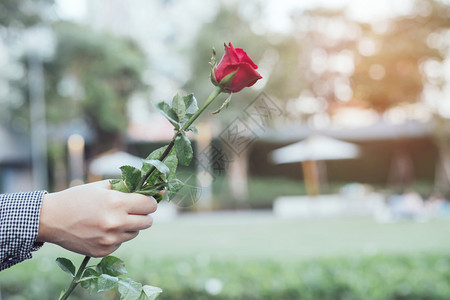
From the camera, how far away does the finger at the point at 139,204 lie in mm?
721

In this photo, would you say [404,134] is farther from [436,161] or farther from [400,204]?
[400,204]

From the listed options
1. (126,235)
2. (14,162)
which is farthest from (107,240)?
(14,162)

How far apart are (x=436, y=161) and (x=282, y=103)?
811 centimetres

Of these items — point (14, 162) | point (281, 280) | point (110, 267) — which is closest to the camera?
point (110, 267)

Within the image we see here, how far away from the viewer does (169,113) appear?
0.74m

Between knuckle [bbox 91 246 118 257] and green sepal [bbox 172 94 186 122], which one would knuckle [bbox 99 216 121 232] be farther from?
green sepal [bbox 172 94 186 122]

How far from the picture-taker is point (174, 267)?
3479mm

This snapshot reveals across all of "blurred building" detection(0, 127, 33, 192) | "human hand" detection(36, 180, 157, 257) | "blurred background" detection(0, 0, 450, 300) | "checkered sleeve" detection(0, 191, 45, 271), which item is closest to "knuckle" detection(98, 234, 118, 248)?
"human hand" detection(36, 180, 157, 257)

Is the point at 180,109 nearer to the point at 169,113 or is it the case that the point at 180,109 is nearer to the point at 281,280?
the point at 169,113

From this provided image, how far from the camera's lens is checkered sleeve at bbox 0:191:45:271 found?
2.50 feet

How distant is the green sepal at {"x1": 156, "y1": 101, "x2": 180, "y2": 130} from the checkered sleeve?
24 centimetres

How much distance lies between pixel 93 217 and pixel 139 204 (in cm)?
7

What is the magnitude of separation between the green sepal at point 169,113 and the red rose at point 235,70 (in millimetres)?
79

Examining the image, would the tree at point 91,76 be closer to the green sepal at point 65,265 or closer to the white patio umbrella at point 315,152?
the white patio umbrella at point 315,152
